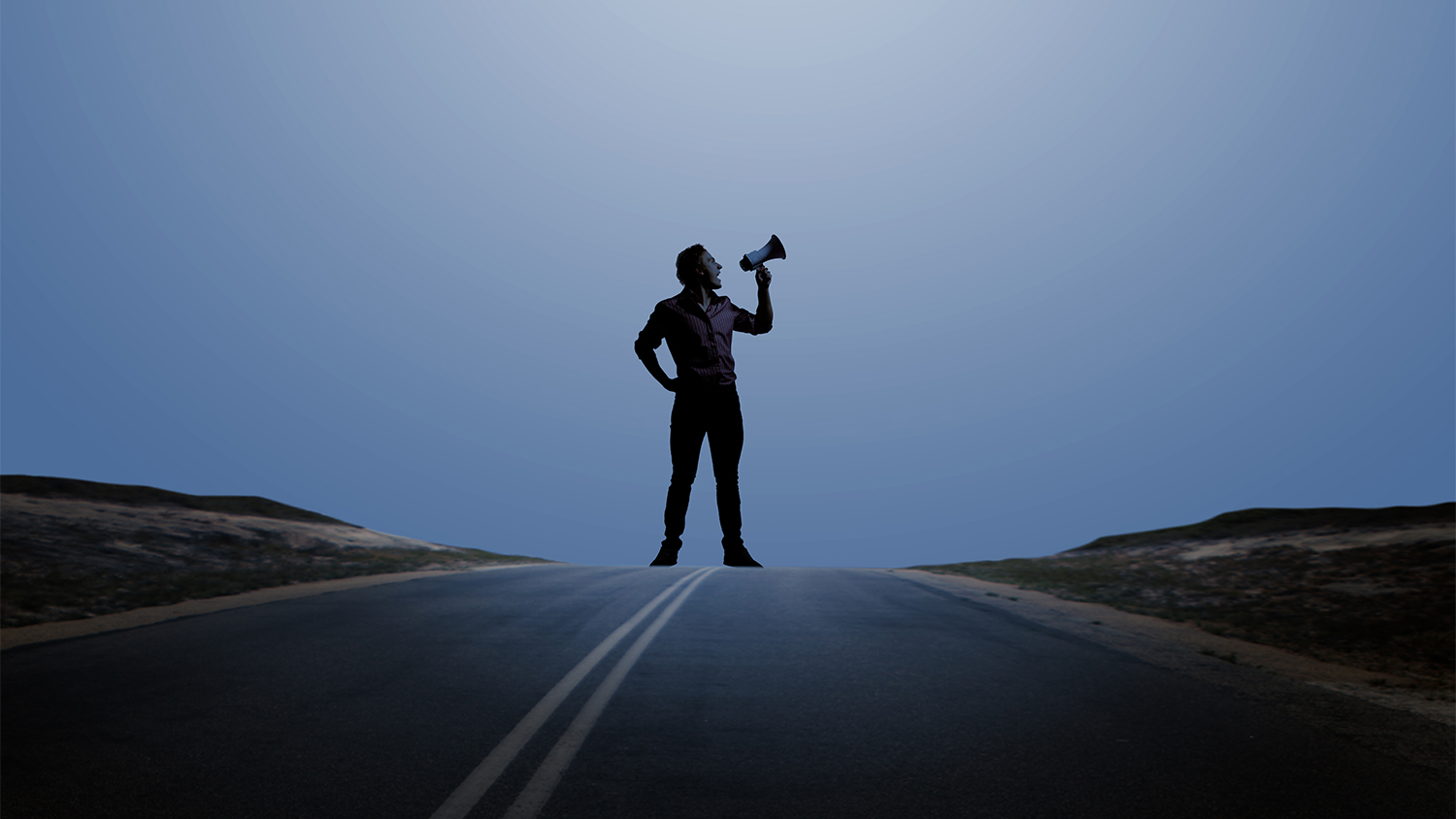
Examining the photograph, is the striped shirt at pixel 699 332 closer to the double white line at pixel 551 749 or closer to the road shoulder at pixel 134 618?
the double white line at pixel 551 749

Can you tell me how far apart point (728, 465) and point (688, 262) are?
1.71 m

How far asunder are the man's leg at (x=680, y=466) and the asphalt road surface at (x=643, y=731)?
0.89 m

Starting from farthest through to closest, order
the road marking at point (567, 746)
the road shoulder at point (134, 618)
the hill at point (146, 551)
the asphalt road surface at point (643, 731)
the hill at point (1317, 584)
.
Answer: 1. the hill at point (146, 551)
2. the hill at point (1317, 584)
3. the road shoulder at point (134, 618)
4. the asphalt road surface at point (643, 731)
5. the road marking at point (567, 746)

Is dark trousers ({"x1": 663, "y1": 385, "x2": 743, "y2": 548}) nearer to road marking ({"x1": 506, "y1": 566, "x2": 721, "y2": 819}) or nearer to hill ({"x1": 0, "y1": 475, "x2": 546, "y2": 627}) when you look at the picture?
road marking ({"x1": 506, "y1": 566, "x2": 721, "y2": 819})

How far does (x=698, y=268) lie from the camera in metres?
7.42

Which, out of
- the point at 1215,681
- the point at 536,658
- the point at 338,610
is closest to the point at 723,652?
the point at 536,658

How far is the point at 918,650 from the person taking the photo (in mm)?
7996

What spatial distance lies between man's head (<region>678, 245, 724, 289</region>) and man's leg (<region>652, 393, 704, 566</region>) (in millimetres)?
952

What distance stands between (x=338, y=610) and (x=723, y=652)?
4.88 meters

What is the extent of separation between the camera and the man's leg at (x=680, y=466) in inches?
302

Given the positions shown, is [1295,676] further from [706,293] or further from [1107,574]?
[1107,574]

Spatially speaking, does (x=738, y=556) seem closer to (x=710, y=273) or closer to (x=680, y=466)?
(x=680, y=466)

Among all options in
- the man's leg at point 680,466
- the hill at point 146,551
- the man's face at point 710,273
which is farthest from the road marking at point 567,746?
the hill at point 146,551

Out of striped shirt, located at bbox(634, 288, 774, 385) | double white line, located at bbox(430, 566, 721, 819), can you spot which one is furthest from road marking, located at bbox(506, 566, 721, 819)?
striped shirt, located at bbox(634, 288, 774, 385)
